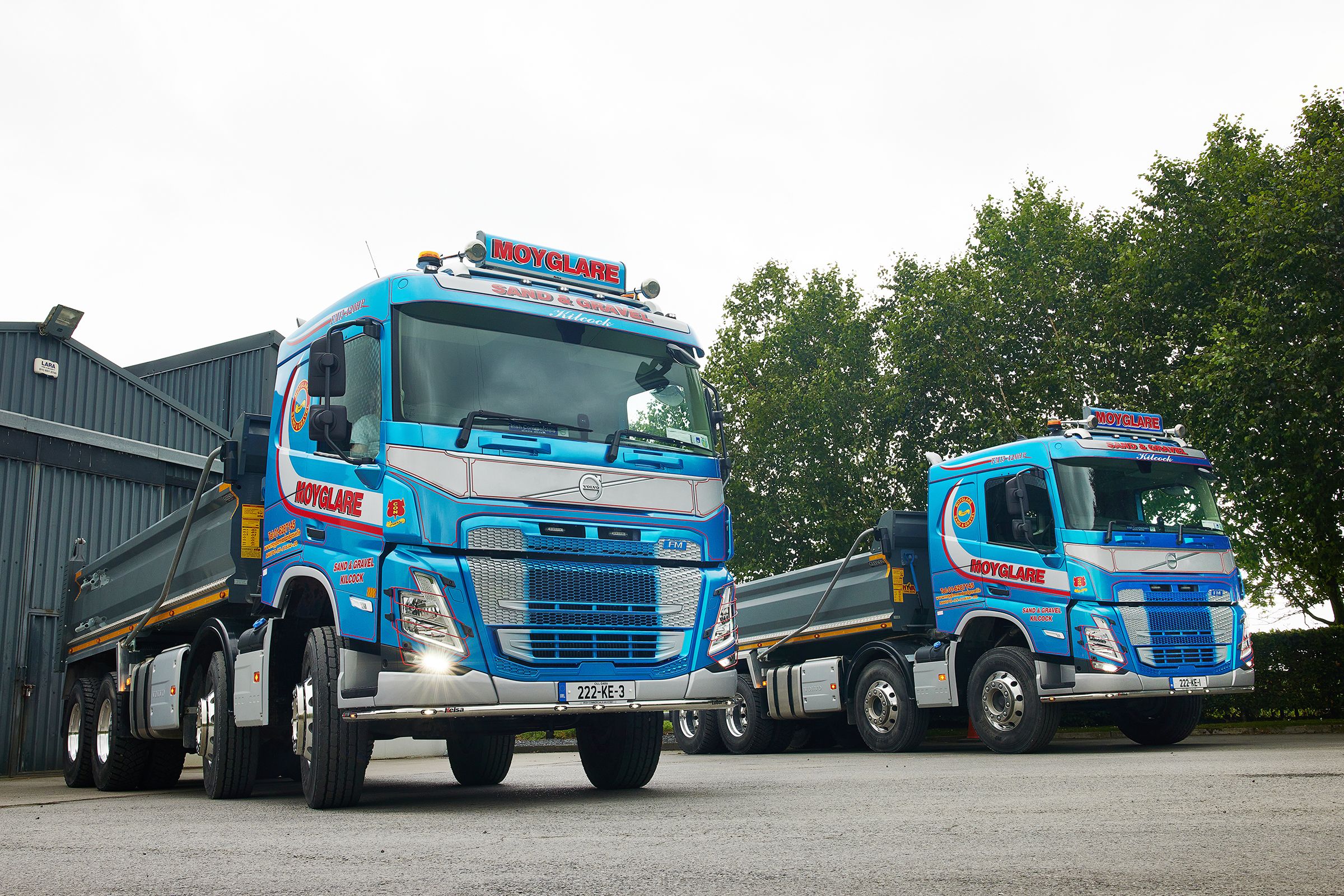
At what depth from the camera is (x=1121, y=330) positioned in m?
24.5

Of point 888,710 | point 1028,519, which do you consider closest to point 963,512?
point 1028,519

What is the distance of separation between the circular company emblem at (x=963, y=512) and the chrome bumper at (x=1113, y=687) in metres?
1.80

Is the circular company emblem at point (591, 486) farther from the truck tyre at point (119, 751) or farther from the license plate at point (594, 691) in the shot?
the truck tyre at point (119, 751)

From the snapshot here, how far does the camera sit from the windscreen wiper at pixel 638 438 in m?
7.84

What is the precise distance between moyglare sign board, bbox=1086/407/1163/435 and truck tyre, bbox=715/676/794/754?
19.4ft

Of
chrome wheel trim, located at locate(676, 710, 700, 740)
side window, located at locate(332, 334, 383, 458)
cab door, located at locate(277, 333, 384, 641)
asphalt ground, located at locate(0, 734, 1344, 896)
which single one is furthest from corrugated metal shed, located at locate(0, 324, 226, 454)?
side window, located at locate(332, 334, 383, 458)

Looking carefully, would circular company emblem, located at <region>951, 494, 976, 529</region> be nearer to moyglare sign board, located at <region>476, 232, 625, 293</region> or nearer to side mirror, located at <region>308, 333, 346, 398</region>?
moyglare sign board, located at <region>476, 232, 625, 293</region>

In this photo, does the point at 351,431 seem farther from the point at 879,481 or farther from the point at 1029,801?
the point at 879,481

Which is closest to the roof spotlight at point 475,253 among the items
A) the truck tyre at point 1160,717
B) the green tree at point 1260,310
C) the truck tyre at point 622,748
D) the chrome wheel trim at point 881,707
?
the truck tyre at point 622,748

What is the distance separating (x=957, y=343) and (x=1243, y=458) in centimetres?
Answer: 1241

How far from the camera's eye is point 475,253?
26.9 feet

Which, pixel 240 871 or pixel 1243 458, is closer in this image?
pixel 240 871

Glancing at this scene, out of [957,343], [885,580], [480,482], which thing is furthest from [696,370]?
[957,343]

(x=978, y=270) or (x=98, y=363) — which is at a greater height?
(x=978, y=270)
